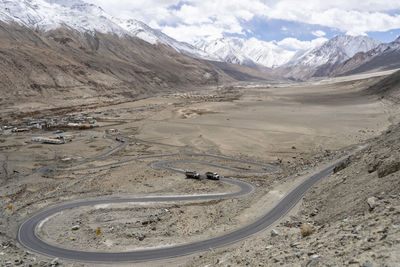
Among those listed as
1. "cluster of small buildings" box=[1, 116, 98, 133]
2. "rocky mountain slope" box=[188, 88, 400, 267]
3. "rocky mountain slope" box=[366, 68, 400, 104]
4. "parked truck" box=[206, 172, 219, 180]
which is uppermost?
"rocky mountain slope" box=[366, 68, 400, 104]

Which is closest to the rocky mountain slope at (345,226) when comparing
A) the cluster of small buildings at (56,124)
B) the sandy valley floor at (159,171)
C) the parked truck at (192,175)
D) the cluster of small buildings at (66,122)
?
the sandy valley floor at (159,171)

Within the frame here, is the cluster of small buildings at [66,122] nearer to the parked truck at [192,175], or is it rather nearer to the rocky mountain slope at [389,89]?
the parked truck at [192,175]

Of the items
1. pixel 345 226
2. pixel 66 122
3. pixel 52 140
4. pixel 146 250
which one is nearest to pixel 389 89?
pixel 66 122

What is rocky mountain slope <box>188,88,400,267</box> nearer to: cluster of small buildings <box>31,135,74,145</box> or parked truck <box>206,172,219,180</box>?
parked truck <box>206,172,219,180</box>

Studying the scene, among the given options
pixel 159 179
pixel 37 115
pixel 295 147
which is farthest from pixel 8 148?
pixel 295 147

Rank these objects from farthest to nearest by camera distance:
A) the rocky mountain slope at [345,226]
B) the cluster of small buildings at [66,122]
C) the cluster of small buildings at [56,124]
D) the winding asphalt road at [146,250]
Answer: the cluster of small buildings at [66,122], the cluster of small buildings at [56,124], the winding asphalt road at [146,250], the rocky mountain slope at [345,226]

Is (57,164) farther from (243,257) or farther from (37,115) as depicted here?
(37,115)

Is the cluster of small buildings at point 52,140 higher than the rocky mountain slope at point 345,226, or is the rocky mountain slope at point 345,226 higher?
the rocky mountain slope at point 345,226

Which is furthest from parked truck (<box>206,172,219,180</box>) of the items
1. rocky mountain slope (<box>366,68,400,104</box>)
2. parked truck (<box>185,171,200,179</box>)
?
rocky mountain slope (<box>366,68,400,104</box>)

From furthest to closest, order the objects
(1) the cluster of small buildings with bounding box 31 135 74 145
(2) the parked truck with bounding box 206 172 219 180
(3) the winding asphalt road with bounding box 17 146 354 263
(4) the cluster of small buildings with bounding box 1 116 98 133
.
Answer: (4) the cluster of small buildings with bounding box 1 116 98 133 → (1) the cluster of small buildings with bounding box 31 135 74 145 → (2) the parked truck with bounding box 206 172 219 180 → (3) the winding asphalt road with bounding box 17 146 354 263

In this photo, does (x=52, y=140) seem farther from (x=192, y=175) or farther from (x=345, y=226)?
(x=345, y=226)

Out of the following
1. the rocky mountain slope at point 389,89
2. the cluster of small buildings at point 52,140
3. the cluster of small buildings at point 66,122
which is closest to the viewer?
the cluster of small buildings at point 52,140
